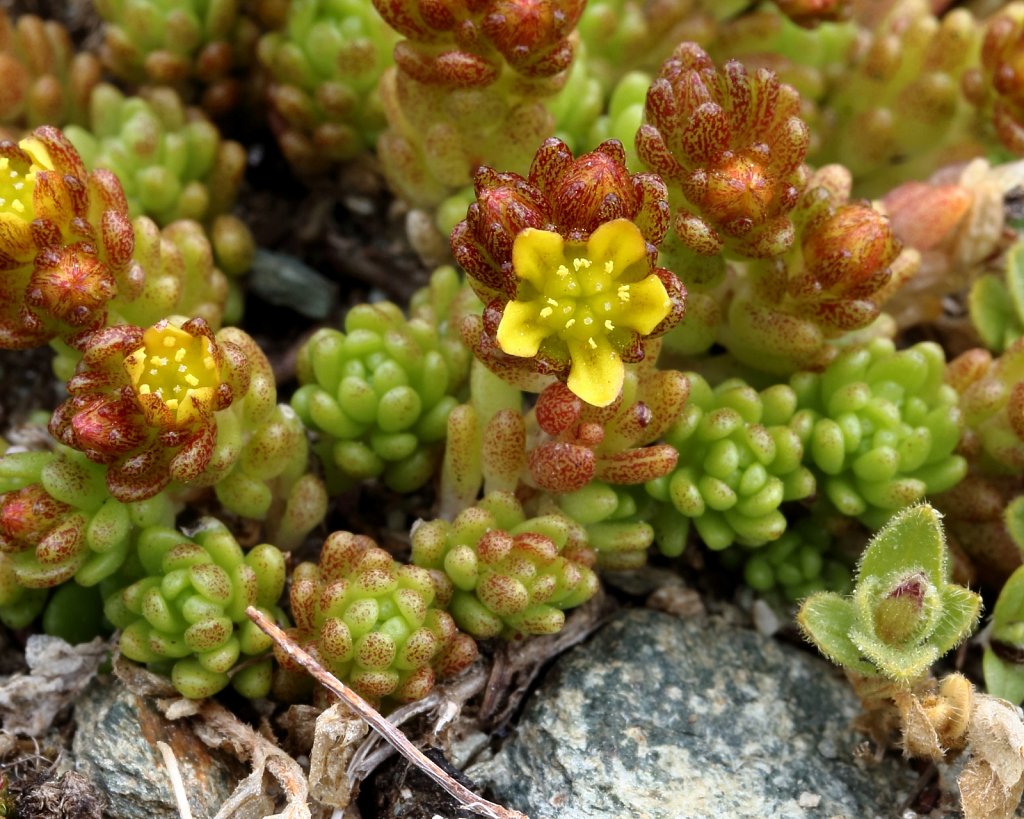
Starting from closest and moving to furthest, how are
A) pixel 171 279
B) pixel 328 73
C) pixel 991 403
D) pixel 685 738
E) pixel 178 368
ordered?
pixel 178 368, pixel 685 738, pixel 171 279, pixel 991 403, pixel 328 73

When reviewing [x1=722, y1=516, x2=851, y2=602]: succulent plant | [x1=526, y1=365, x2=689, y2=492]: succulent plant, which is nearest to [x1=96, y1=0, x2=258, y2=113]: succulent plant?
[x1=526, y1=365, x2=689, y2=492]: succulent plant

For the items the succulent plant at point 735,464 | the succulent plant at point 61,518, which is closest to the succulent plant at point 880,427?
the succulent plant at point 735,464

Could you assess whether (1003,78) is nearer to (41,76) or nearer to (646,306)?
(646,306)

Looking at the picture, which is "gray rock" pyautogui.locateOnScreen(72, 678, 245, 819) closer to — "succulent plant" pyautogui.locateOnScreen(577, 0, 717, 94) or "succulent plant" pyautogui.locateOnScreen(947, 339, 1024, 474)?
"succulent plant" pyautogui.locateOnScreen(947, 339, 1024, 474)

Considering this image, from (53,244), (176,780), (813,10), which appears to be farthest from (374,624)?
(813,10)

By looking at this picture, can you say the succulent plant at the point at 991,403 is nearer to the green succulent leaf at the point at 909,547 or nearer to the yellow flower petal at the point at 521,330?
the green succulent leaf at the point at 909,547
